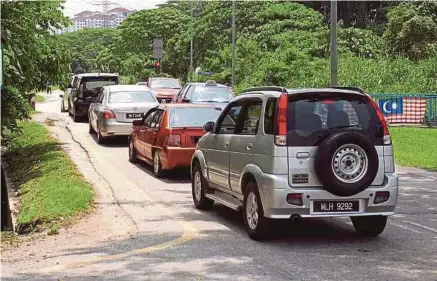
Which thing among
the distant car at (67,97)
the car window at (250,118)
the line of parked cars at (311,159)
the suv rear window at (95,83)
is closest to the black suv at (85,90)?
the suv rear window at (95,83)

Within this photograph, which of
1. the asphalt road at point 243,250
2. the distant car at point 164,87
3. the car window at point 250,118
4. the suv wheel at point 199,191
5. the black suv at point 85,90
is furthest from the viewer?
the distant car at point 164,87

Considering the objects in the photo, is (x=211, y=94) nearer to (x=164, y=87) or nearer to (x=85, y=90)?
(x=85, y=90)

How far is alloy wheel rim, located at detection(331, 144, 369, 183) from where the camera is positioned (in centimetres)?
758

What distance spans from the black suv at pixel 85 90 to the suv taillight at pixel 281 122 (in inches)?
776

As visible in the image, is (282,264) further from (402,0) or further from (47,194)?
(402,0)

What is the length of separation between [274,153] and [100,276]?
7.79 ft

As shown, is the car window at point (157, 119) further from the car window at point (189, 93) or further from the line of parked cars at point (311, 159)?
the car window at point (189, 93)

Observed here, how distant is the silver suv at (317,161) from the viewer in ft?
24.9

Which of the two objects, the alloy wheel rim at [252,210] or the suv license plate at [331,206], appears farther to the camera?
the alloy wheel rim at [252,210]

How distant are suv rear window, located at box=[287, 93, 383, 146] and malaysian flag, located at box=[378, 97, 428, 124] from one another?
18488mm

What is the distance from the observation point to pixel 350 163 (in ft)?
25.2

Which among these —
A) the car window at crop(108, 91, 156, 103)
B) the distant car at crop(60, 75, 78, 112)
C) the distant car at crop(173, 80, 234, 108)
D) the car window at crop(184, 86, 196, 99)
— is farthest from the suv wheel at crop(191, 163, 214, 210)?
the distant car at crop(60, 75, 78, 112)

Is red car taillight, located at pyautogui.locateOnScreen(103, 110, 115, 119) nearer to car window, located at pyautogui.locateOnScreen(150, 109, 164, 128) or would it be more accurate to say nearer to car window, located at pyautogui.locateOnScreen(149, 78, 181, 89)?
car window, located at pyautogui.locateOnScreen(150, 109, 164, 128)

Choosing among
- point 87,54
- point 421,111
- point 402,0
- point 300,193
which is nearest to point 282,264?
point 300,193
